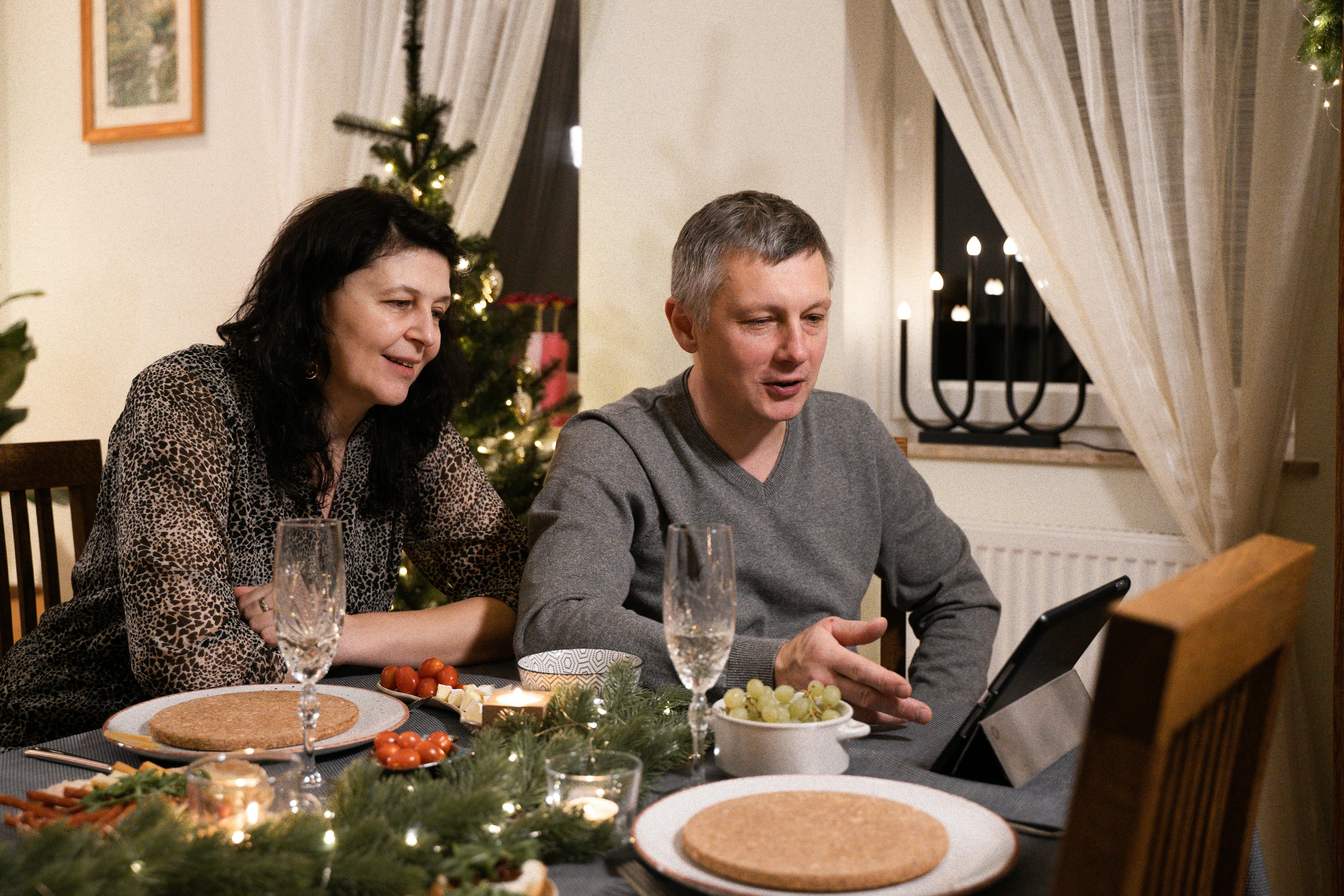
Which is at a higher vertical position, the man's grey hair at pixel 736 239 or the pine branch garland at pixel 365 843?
the man's grey hair at pixel 736 239

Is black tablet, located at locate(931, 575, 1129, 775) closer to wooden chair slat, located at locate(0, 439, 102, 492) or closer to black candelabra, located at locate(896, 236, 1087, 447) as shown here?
wooden chair slat, located at locate(0, 439, 102, 492)

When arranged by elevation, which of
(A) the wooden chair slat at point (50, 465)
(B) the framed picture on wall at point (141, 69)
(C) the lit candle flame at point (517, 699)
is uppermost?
(B) the framed picture on wall at point (141, 69)

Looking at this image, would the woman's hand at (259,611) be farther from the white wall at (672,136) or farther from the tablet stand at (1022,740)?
the white wall at (672,136)

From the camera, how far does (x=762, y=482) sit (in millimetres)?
1725

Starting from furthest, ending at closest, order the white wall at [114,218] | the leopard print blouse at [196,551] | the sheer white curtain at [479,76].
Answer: the white wall at [114,218]
the sheer white curtain at [479,76]
the leopard print blouse at [196,551]

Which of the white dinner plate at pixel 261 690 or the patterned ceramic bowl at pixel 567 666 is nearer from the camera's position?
the white dinner plate at pixel 261 690

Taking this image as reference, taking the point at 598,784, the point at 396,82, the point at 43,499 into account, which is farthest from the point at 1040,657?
the point at 396,82

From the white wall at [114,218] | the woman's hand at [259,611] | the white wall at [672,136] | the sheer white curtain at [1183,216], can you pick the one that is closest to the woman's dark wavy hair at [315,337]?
the woman's hand at [259,611]

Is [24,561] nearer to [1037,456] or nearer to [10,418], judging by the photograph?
[10,418]

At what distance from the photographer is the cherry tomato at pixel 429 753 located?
1.02 meters

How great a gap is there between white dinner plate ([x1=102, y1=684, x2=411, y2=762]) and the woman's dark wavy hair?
1.34ft

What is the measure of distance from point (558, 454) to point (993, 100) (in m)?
1.51

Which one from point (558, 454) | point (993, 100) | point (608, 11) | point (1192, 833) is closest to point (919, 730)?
point (1192, 833)

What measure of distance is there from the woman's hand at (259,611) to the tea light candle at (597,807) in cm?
71
